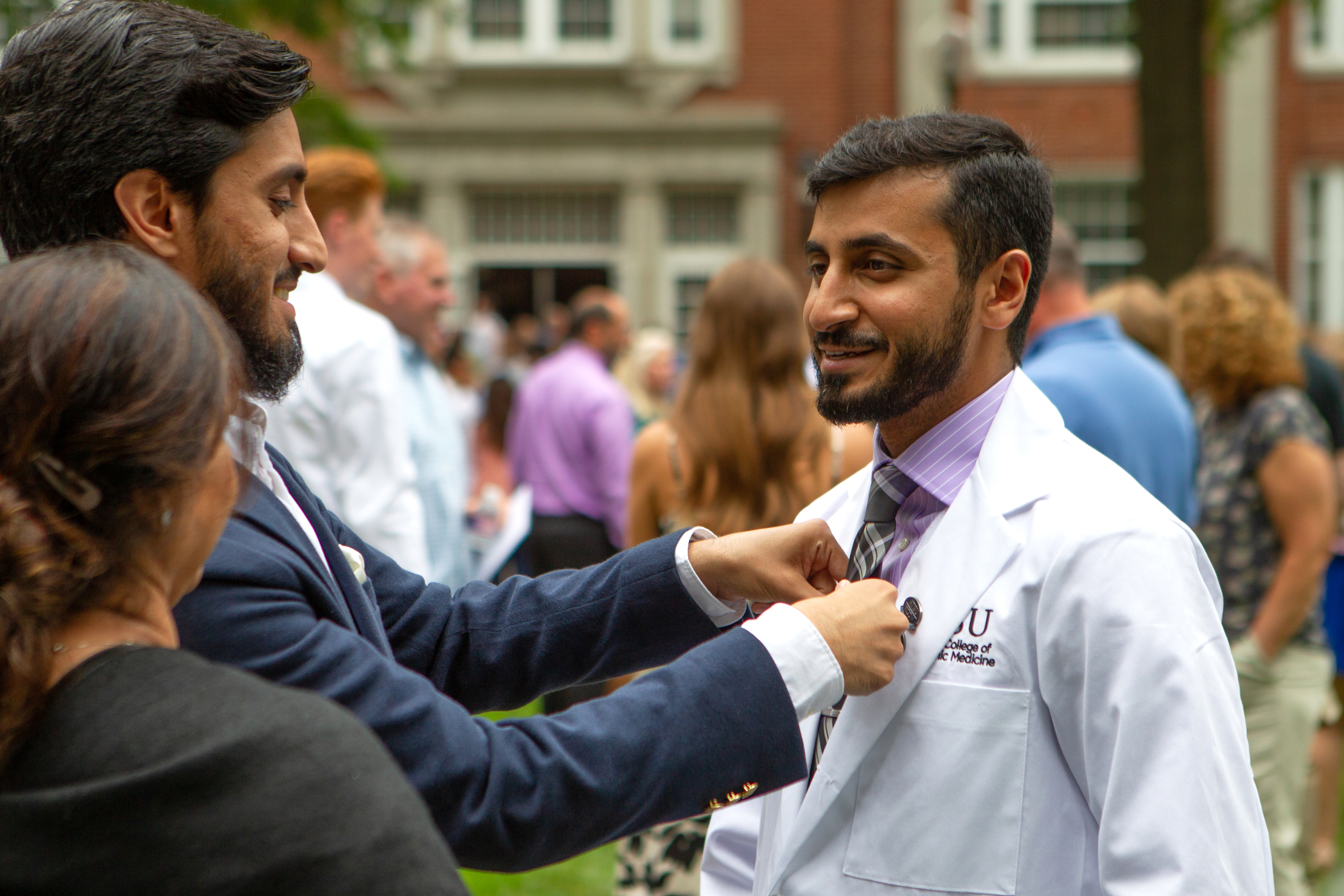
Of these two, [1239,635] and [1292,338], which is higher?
[1292,338]

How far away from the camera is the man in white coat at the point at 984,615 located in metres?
1.56

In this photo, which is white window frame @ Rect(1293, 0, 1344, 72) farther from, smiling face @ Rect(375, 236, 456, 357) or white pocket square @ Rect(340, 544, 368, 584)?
white pocket square @ Rect(340, 544, 368, 584)

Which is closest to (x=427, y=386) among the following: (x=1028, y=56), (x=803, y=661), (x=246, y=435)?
(x=246, y=435)

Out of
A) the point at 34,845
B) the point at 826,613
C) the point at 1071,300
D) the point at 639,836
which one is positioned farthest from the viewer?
the point at 1071,300

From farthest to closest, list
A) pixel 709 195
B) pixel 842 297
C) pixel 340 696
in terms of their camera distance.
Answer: pixel 709 195, pixel 842 297, pixel 340 696

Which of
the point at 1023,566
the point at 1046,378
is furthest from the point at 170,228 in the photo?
the point at 1046,378

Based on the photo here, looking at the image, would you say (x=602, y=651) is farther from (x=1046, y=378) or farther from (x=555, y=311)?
(x=555, y=311)

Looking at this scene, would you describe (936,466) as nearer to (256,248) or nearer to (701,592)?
(701,592)

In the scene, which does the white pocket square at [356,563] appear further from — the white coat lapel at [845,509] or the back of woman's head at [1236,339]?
the back of woman's head at [1236,339]

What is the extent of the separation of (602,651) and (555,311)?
1472 centimetres

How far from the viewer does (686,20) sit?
17688 mm

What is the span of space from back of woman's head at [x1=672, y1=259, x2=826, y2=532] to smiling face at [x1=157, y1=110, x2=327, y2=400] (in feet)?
6.46

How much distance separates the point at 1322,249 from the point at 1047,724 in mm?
18435

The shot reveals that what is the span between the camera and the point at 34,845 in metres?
1.05
